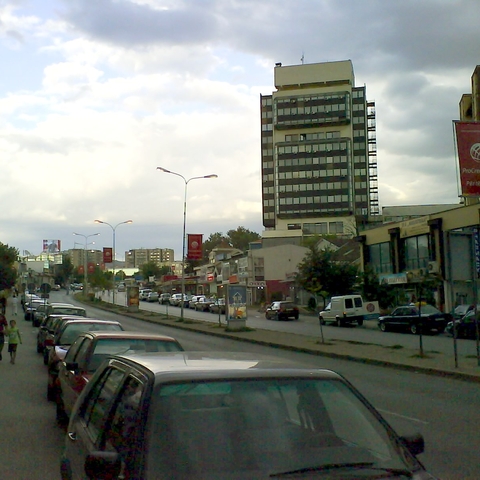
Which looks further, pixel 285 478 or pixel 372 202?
pixel 372 202

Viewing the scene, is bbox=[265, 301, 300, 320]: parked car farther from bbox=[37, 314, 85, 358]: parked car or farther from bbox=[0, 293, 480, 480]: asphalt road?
bbox=[0, 293, 480, 480]: asphalt road

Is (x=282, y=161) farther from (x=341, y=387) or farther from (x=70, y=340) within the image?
(x=341, y=387)

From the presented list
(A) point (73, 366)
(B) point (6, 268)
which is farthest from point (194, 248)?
(B) point (6, 268)

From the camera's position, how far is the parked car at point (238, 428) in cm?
328

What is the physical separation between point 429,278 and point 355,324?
23491 millimetres

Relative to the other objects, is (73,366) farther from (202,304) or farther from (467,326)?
(202,304)

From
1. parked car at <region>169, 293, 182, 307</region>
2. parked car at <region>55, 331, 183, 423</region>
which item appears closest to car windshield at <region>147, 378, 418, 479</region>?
parked car at <region>55, 331, 183, 423</region>

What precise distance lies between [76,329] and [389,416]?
664cm

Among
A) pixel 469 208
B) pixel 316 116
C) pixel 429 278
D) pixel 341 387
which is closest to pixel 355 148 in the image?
pixel 316 116

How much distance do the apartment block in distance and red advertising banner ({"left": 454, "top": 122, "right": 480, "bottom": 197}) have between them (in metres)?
90.2

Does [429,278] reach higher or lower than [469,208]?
lower

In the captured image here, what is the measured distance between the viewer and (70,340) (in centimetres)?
1290

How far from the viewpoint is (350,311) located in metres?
41.9

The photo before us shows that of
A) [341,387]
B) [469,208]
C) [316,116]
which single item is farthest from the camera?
[316,116]
